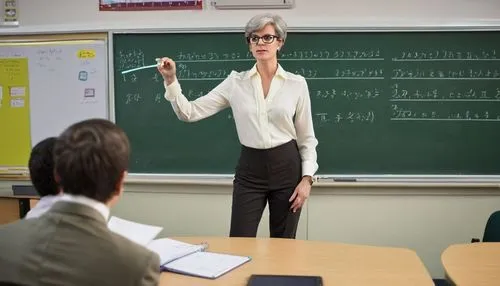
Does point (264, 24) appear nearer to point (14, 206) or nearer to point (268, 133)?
point (268, 133)

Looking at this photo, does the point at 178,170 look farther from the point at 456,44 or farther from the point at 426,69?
the point at 456,44

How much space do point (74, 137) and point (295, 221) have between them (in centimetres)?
152

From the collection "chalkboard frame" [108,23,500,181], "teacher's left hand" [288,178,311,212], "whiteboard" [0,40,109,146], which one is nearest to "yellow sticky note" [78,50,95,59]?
"whiteboard" [0,40,109,146]

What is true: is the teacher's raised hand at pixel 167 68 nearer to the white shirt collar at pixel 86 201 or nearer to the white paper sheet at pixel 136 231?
the white paper sheet at pixel 136 231

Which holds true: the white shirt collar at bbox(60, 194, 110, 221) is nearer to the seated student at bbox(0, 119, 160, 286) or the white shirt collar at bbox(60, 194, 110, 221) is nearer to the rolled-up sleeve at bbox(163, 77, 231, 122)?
the seated student at bbox(0, 119, 160, 286)

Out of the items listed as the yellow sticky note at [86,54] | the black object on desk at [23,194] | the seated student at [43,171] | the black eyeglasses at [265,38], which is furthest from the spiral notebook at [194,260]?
the yellow sticky note at [86,54]

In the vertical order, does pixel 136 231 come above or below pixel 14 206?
above

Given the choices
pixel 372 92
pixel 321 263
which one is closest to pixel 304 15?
pixel 372 92

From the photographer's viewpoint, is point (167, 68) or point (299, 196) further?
point (299, 196)

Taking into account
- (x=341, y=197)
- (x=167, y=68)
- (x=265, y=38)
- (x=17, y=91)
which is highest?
(x=265, y=38)

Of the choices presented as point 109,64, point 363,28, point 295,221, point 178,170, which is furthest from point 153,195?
point 363,28

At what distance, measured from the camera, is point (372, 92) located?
3.39m

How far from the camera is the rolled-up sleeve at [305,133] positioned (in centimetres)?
252

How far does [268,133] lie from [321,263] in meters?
0.85
